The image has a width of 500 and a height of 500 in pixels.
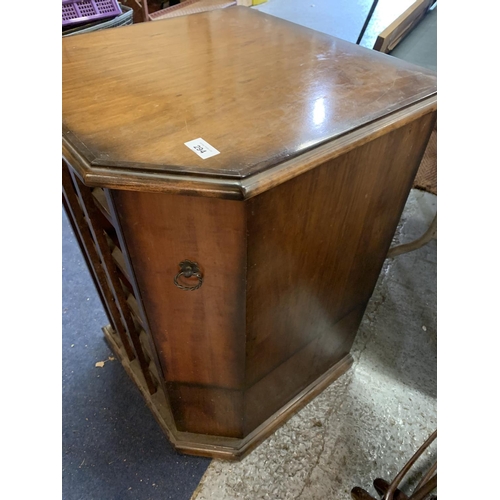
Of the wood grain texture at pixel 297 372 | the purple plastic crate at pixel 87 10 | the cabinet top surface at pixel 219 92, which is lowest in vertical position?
the wood grain texture at pixel 297 372

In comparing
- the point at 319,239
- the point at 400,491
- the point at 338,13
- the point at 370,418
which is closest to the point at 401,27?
the point at 319,239

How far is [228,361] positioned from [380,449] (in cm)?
58

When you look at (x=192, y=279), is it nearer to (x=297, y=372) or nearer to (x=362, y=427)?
(x=297, y=372)

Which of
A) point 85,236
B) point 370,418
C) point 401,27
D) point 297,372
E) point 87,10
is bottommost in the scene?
point 370,418

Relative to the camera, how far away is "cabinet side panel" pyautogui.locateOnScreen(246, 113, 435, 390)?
0.63m

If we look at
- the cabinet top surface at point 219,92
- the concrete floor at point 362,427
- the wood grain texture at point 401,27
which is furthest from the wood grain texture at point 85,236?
the wood grain texture at point 401,27

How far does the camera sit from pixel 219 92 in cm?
69

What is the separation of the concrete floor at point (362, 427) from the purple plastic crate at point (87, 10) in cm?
136

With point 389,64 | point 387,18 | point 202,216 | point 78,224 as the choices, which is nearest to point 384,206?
point 389,64

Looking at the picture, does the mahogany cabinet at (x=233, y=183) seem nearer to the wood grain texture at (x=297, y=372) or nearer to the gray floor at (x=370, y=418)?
the wood grain texture at (x=297, y=372)

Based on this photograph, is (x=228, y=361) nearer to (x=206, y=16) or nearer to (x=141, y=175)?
(x=141, y=175)

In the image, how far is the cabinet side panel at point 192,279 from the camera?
0.58m

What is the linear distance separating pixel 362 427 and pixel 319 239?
0.69 metres

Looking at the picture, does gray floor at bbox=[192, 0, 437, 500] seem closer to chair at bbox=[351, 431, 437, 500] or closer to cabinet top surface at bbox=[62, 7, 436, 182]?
chair at bbox=[351, 431, 437, 500]
